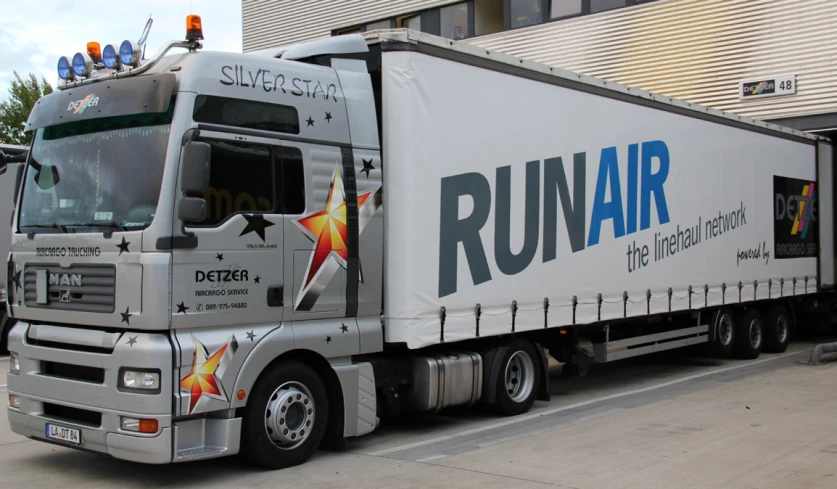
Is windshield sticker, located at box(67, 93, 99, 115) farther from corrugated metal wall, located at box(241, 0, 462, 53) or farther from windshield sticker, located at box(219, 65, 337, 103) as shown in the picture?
corrugated metal wall, located at box(241, 0, 462, 53)

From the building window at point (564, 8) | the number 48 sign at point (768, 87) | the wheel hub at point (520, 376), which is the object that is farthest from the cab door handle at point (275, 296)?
the building window at point (564, 8)

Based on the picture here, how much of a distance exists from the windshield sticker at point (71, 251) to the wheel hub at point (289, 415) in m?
1.75

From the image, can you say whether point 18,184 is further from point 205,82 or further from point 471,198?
point 471,198

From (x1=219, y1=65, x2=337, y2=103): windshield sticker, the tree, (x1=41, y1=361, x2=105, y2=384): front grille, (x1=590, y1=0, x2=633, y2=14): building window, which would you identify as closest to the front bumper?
(x1=41, y1=361, x2=105, y2=384): front grille

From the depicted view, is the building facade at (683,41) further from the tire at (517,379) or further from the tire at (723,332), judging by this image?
the tire at (517,379)

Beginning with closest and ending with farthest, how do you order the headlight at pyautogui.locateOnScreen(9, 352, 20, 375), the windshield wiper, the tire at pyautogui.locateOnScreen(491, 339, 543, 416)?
the windshield wiper
the headlight at pyautogui.locateOnScreen(9, 352, 20, 375)
the tire at pyautogui.locateOnScreen(491, 339, 543, 416)

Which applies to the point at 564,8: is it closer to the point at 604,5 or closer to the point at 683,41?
the point at 604,5

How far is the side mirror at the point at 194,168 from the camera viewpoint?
235 inches

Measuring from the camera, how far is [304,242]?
6941 millimetres

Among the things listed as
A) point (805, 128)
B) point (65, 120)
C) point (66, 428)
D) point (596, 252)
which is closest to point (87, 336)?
point (66, 428)

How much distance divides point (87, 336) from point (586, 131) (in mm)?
6026

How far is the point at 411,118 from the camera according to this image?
7664mm

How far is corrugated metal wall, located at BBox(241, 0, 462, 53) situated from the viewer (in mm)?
23656

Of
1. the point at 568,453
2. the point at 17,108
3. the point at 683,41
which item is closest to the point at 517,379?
the point at 568,453
